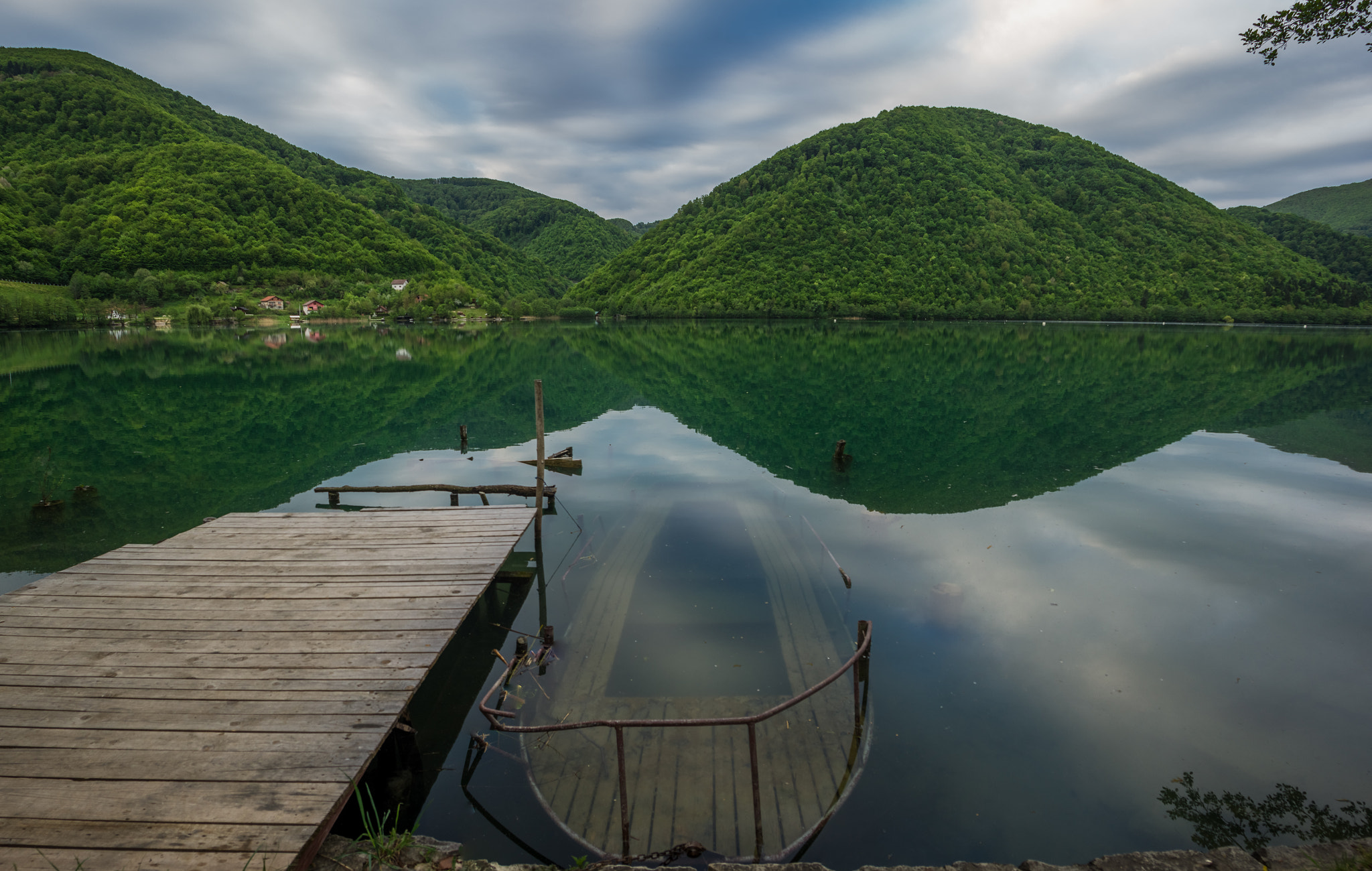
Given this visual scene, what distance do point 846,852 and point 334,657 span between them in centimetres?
536

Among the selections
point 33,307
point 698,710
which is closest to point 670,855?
point 698,710

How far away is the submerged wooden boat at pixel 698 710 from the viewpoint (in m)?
5.48

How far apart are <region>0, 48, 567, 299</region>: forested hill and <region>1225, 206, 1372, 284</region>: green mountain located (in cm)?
20214

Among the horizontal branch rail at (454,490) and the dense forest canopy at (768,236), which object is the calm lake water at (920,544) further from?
the dense forest canopy at (768,236)

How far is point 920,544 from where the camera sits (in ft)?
41.8

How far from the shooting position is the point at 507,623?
32.3 ft

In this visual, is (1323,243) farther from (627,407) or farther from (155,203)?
(155,203)

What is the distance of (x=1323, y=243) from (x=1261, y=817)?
214 metres

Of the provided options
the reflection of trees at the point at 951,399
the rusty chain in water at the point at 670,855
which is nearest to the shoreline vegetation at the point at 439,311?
the reflection of trees at the point at 951,399

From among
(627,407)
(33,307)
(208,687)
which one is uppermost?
(33,307)

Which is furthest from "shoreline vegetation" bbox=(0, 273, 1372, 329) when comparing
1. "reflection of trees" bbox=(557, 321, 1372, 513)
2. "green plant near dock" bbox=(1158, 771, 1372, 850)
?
"green plant near dock" bbox=(1158, 771, 1372, 850)

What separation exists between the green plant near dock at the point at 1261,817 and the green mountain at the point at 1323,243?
189 metres

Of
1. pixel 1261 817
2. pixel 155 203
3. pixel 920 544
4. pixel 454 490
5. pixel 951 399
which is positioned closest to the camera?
pixel 1261 817

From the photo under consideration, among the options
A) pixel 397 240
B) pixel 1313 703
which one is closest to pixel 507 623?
pixel 1313 703
